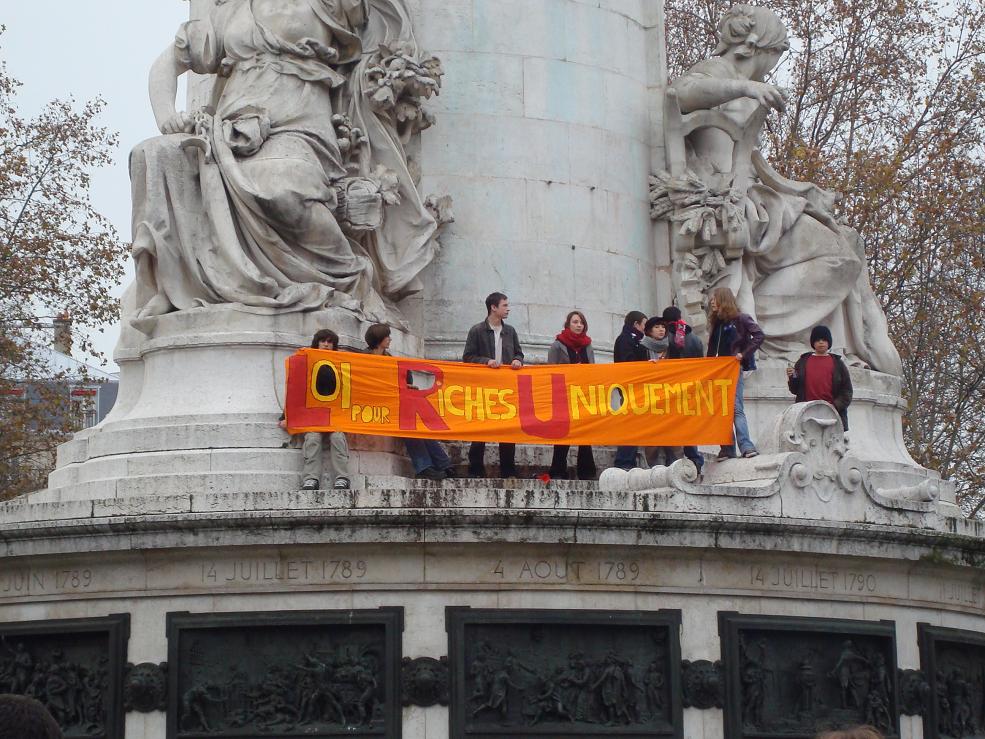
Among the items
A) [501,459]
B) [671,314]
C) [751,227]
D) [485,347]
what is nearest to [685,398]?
[671,314]

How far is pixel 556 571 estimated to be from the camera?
669 inches

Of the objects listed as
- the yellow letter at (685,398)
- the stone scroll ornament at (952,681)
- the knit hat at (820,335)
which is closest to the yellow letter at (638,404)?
the yellow letter at (685,398)

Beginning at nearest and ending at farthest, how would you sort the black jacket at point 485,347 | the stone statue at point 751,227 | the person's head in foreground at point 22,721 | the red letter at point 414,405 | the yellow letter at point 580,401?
the person's head in foreground at point 22,721 < the red letter at point 414,405 < the yellow letter at point 580,401 < the black jacket at point 485,347 < the stone statue at point 751,227

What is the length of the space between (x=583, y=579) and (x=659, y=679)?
1022 mm

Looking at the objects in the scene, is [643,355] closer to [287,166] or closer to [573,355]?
[573,355]

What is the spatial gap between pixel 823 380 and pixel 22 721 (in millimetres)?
12534

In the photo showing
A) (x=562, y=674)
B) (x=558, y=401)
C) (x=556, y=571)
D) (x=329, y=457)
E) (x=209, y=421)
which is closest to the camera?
(x=562, y=674)

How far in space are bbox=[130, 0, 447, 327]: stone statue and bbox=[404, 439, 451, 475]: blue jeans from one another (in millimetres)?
1372

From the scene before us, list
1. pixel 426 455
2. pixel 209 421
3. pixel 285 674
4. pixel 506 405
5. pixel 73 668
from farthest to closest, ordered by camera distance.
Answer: pixel 506 405, pixel 426 455, pixel 209 421, pixel 73 668, pixel 285 674

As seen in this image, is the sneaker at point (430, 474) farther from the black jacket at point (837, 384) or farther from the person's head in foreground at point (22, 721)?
the person's head in foreground at point (22, 721)

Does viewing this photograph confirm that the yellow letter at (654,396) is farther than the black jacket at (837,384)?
No

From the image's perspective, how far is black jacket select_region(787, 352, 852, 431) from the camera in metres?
19.1

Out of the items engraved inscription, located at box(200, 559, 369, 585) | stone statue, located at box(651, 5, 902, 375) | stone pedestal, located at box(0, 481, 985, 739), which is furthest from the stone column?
engraved inscription, located at box(200, 559, 369, 585)

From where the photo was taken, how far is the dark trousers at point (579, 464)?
1884 cm
